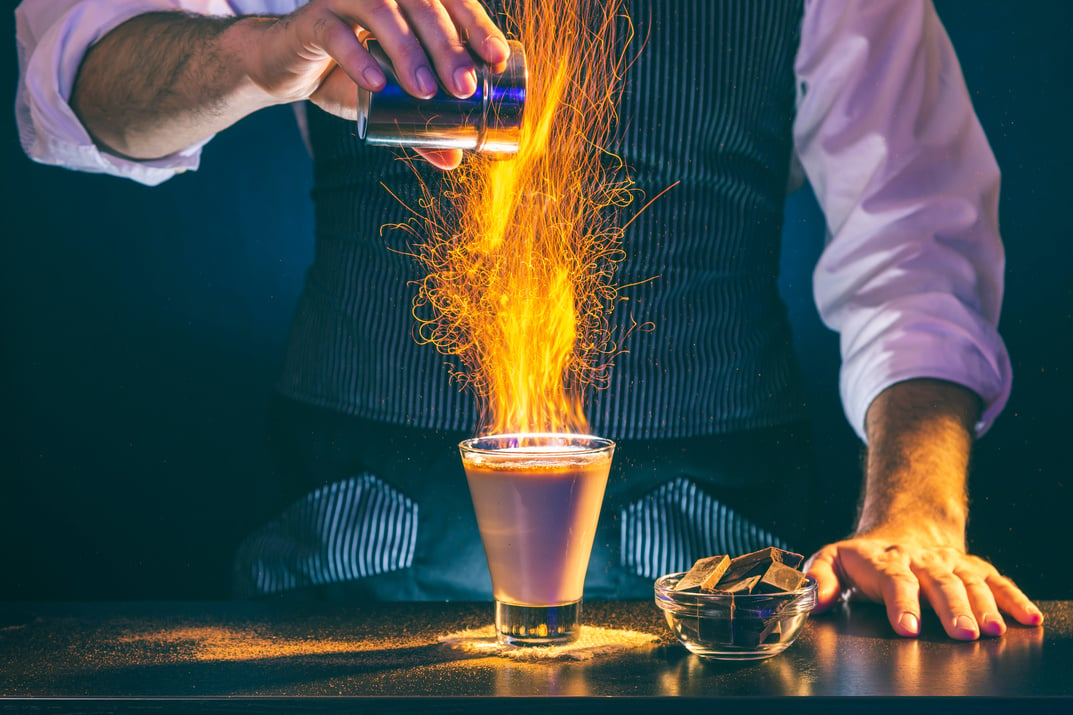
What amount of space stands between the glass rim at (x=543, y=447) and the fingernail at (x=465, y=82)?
406 millimetres

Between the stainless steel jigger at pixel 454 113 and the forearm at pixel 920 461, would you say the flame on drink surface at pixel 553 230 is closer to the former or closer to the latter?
the forearm at pixel 920 461

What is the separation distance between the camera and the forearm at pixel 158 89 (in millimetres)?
1854

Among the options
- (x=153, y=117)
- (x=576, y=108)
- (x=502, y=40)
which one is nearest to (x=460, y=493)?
(x=576, y=108)

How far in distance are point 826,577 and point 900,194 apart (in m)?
1.03

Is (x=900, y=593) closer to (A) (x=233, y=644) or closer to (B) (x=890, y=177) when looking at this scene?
(A) (x=233, y=644)

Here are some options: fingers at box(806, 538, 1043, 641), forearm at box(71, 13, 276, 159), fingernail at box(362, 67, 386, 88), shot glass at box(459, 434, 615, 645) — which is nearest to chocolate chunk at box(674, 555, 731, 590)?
shot glass at box(459, 434, 615, 645)

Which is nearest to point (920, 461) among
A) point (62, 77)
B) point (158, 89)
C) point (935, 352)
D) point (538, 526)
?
point (935, 352)

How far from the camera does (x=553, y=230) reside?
201 cm

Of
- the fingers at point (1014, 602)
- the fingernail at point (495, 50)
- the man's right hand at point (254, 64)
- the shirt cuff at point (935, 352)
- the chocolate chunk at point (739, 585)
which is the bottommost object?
the fingers at point (1014, 602)

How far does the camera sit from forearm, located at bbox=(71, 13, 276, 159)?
185 cm

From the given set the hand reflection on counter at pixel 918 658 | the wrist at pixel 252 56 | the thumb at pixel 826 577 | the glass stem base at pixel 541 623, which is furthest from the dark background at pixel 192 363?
the glass stem base at pixel 541 623

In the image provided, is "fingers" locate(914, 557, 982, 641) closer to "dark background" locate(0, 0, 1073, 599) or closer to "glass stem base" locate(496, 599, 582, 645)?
"glass stem base" locate(496, 599, 582, 645)

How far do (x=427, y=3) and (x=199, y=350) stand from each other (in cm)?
179

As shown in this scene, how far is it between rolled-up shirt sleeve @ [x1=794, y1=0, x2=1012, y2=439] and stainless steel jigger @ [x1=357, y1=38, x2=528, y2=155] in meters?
1.15
